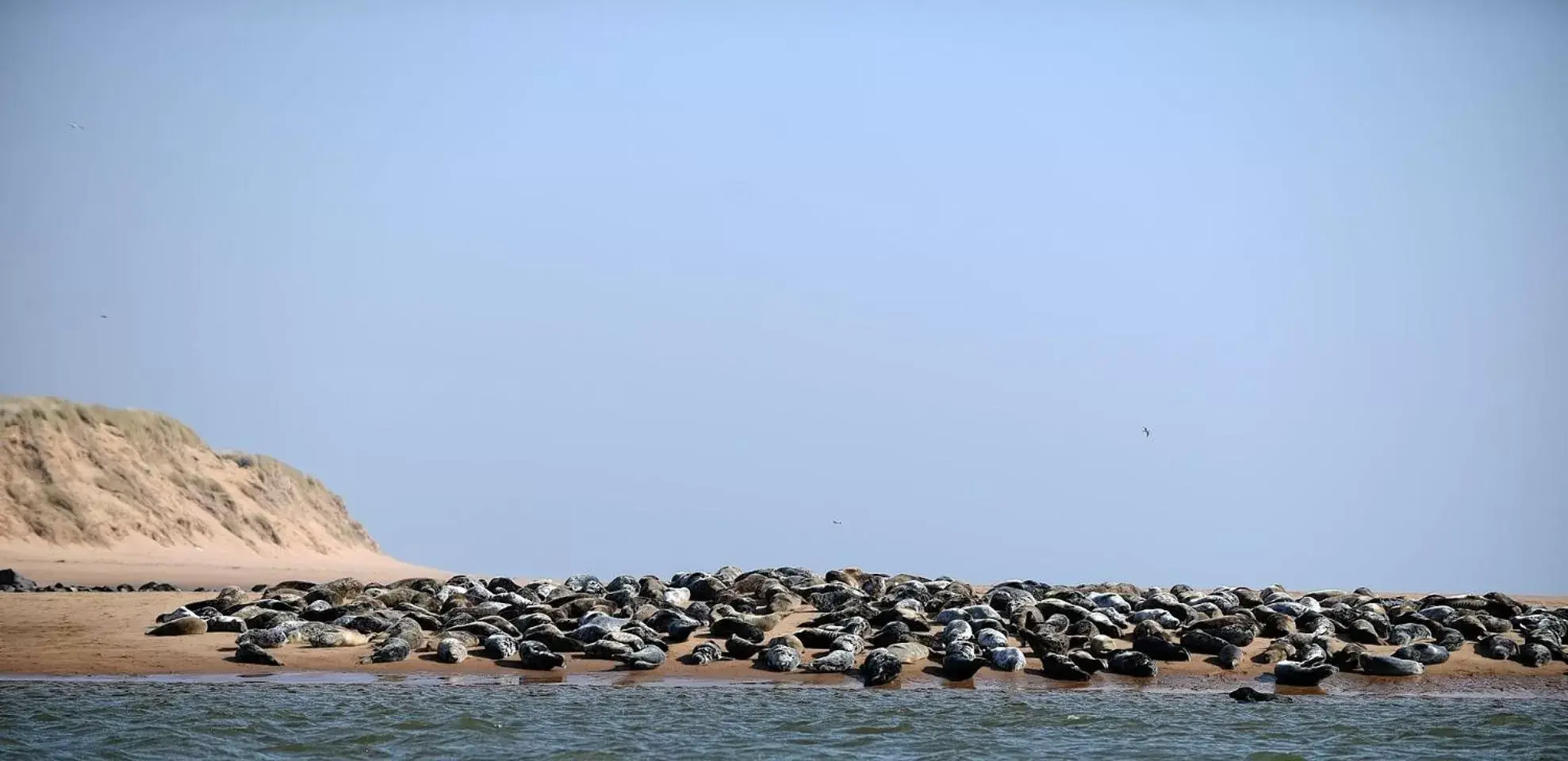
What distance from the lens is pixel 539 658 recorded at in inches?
694

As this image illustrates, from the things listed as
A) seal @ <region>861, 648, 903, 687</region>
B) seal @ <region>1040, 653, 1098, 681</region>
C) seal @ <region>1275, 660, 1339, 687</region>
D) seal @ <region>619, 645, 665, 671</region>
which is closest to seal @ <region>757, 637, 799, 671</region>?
seal @ <region>861, 648, 903, 687</region>

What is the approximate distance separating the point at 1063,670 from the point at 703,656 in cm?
439

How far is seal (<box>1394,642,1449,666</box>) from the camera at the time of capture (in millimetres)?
18734

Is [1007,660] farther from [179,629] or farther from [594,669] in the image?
[179,629]

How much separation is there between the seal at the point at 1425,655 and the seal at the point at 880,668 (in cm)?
672

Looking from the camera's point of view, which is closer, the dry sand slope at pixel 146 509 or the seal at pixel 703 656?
the seal at pixel 703 656

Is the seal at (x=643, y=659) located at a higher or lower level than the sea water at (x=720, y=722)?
higher

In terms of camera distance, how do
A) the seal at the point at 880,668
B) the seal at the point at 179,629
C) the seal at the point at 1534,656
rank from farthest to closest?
the seal at the point at 179,629 < the seal at the point at 1534,656 < the seal at the point at 880,668

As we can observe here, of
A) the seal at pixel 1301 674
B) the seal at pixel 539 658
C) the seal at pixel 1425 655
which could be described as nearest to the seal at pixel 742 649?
the seal at pixel 539 658

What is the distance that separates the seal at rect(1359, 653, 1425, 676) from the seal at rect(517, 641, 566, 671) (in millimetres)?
10098

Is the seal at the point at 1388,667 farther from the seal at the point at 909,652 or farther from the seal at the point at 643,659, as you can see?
the seal at the point at 643,659

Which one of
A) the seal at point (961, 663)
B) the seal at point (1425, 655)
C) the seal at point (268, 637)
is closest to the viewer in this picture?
the seal at point (961, 663)

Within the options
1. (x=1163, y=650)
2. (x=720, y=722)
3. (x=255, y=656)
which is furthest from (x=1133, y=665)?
(x=255, y=656)

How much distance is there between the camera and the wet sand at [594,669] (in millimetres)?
17344
